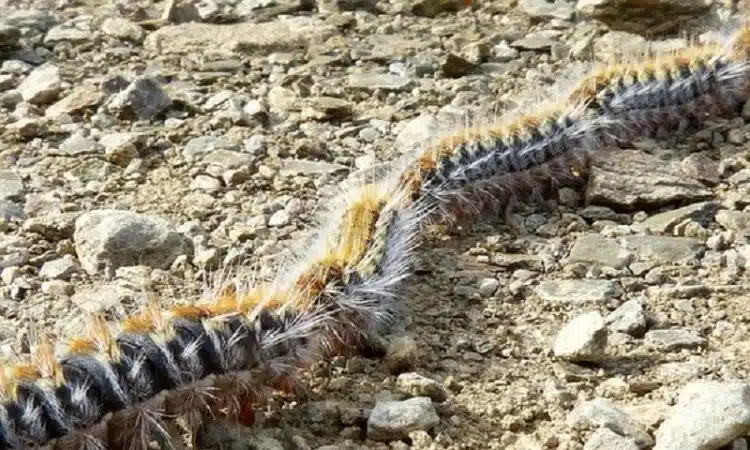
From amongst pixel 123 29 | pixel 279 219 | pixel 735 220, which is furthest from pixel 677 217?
pixel 123 29

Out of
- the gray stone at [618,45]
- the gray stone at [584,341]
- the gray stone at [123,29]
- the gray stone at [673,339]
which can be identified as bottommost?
the gray stone at [673,339]

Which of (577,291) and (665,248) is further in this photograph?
(665,248)

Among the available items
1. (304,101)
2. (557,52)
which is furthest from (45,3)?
(557,52)

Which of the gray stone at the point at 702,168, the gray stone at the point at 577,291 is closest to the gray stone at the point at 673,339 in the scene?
the gray stone at the point at 577,291

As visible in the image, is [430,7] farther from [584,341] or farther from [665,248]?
[584,341]

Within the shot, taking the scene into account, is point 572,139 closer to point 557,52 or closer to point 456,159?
point 456,159

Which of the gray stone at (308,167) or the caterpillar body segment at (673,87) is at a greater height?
the caterpillar body segment at (673,87)

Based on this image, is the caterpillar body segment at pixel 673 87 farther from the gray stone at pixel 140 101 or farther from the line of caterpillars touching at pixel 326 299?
the gray stone at pixel 140 101
